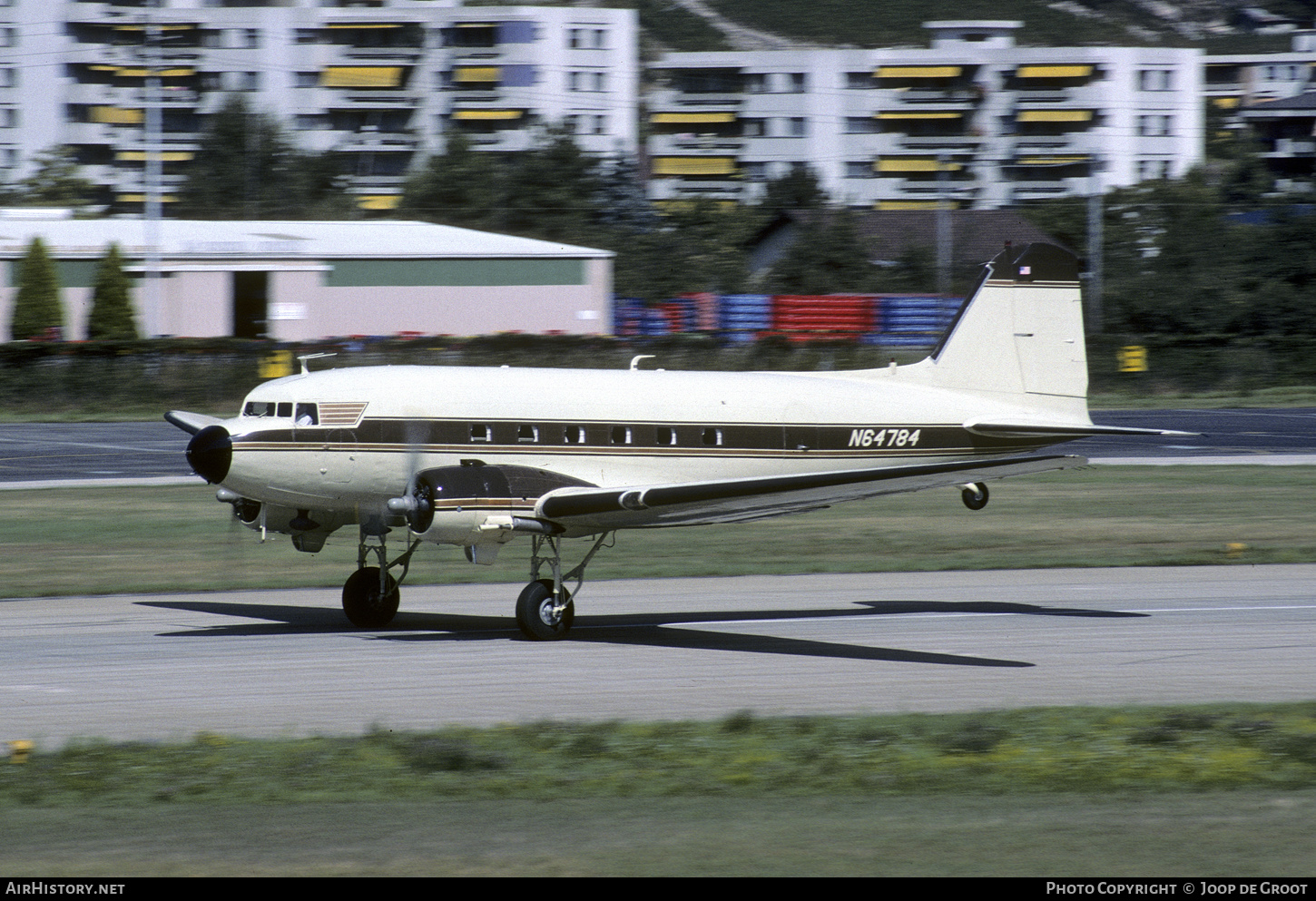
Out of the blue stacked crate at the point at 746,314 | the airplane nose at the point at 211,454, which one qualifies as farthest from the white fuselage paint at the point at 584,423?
the blue stacked crate at the point at 746,314

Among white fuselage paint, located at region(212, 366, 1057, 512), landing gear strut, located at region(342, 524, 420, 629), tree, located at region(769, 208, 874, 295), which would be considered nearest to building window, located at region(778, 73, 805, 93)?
tree, located at region(769, 208, 874, 295)

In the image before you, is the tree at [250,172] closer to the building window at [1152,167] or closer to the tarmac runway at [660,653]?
the building window at [1152,167]

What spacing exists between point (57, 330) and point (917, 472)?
5595 centimetres

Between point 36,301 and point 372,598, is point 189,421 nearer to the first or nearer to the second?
point 372,598

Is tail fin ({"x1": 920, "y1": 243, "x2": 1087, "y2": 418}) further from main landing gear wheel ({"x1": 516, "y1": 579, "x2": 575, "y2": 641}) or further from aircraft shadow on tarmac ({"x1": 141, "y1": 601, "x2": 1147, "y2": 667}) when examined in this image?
main landing gear wheel ({"x1": 516, "y1": 579, "x2": 575, "y2": 641})

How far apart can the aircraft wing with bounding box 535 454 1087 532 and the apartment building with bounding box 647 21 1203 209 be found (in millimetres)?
155347

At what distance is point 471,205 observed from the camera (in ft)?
409

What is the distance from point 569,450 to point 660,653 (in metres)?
3.16

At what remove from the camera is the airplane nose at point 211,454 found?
780 inches

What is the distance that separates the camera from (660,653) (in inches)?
803

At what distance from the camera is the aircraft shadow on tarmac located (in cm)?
2066

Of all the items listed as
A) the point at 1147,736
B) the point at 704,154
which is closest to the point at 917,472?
the point at 1147,736

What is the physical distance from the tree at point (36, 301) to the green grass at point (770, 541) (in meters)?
29.7

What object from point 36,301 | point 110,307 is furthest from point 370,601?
point 36,301
